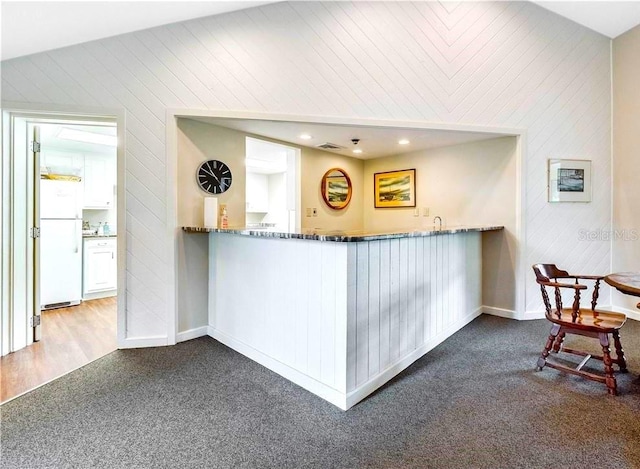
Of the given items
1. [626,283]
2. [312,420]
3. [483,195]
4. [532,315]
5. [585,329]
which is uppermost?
[483,195]

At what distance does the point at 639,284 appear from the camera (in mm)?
1929

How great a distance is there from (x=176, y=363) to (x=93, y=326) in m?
1.72

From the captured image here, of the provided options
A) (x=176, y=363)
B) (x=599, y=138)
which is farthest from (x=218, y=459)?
(x=599, y=138)

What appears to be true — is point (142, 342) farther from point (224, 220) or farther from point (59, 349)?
point (224, 220)

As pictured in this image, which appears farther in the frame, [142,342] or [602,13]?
[602,13]

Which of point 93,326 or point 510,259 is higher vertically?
point 510,259

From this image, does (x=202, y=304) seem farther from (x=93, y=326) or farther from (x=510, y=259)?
(x=510, y=259)

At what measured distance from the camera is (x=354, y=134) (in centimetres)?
363

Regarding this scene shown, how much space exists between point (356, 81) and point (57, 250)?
4571 mm

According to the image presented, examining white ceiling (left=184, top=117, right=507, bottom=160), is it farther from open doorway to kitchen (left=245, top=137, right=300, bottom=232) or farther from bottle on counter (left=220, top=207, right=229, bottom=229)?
open doorway to kitchen (left=245, top=137, right=300, bottom=232)

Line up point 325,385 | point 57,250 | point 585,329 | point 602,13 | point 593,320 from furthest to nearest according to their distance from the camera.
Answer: point 57,250
point 602,13
point 593,320
point 585,329
point 325,385

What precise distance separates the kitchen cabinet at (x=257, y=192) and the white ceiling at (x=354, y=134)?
3.74 meters

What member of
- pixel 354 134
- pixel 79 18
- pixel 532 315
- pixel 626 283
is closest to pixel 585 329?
pixel 626 283

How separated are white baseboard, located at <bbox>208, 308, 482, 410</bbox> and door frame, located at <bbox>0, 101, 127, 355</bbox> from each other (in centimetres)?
108
